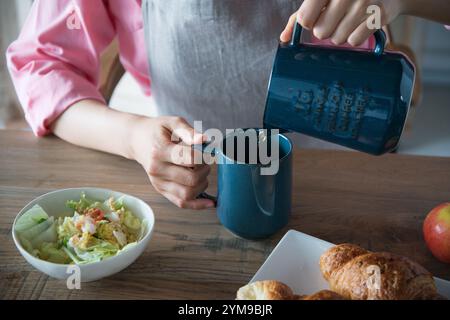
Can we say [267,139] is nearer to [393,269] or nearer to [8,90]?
[393,269]

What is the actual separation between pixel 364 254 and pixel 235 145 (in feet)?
0.70

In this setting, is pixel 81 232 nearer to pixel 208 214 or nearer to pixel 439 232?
pixel 208 214

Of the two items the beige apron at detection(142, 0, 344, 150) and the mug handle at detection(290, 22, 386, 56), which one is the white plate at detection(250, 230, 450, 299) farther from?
the beige apron at detection(142, 0, 344, 150)

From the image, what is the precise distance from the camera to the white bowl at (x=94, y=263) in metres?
0.59

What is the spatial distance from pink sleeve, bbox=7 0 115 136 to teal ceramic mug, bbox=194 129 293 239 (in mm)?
318

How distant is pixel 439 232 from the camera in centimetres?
65

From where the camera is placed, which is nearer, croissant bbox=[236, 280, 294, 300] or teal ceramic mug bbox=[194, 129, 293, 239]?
croissant bbox=[236, 280, 294, 300]

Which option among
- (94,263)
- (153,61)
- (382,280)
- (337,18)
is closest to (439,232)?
(382,280)

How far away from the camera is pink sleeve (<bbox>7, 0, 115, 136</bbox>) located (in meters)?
0.89

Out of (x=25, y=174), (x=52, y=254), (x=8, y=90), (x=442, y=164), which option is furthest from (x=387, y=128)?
(x=8, y=90)

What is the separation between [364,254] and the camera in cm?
58

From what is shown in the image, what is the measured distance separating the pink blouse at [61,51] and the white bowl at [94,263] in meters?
0.23

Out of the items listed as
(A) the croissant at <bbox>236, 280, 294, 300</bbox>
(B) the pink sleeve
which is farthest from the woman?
(A) the croissant at <bbox>236, 280, 294, 300</bbox>

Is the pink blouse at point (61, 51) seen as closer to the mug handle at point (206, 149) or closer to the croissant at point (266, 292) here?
the mug handle at point (206, 149)
